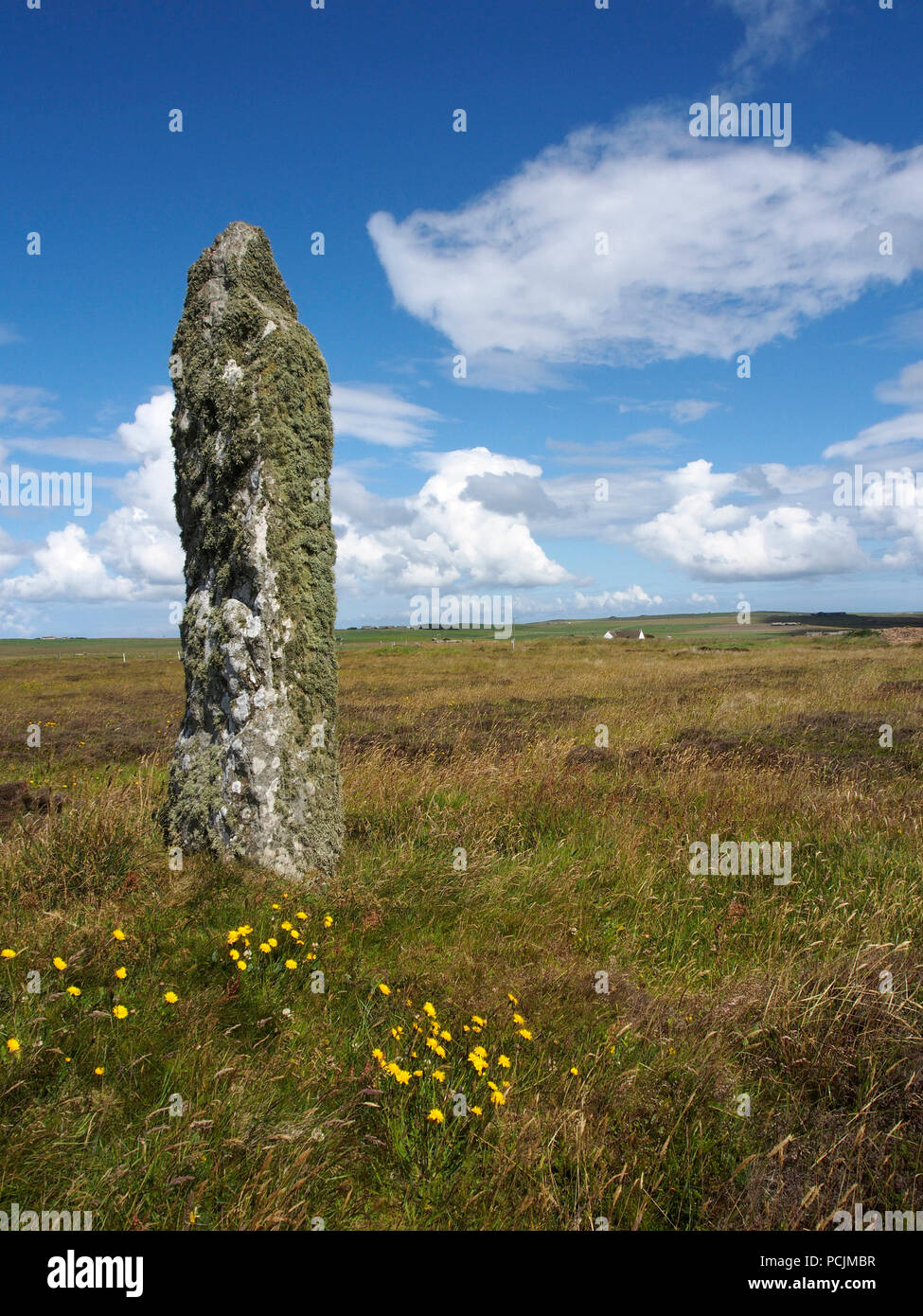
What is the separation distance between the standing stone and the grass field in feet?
1.45

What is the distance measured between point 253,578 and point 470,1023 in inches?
145

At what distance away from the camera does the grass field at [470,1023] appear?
2729 mm

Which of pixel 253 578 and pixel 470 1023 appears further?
pixel 253 578

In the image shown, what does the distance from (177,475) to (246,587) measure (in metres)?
1.51

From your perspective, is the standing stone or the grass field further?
the standing stone

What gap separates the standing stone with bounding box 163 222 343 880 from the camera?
217 inches

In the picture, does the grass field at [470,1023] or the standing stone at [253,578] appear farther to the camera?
the standing stone at [253,578]

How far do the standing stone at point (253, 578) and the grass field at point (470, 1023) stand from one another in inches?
17.4

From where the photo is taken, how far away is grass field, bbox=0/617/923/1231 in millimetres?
2729

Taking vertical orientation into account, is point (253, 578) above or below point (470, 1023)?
above

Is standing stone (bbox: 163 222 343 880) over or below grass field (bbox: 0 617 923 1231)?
over

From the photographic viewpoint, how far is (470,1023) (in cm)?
364
